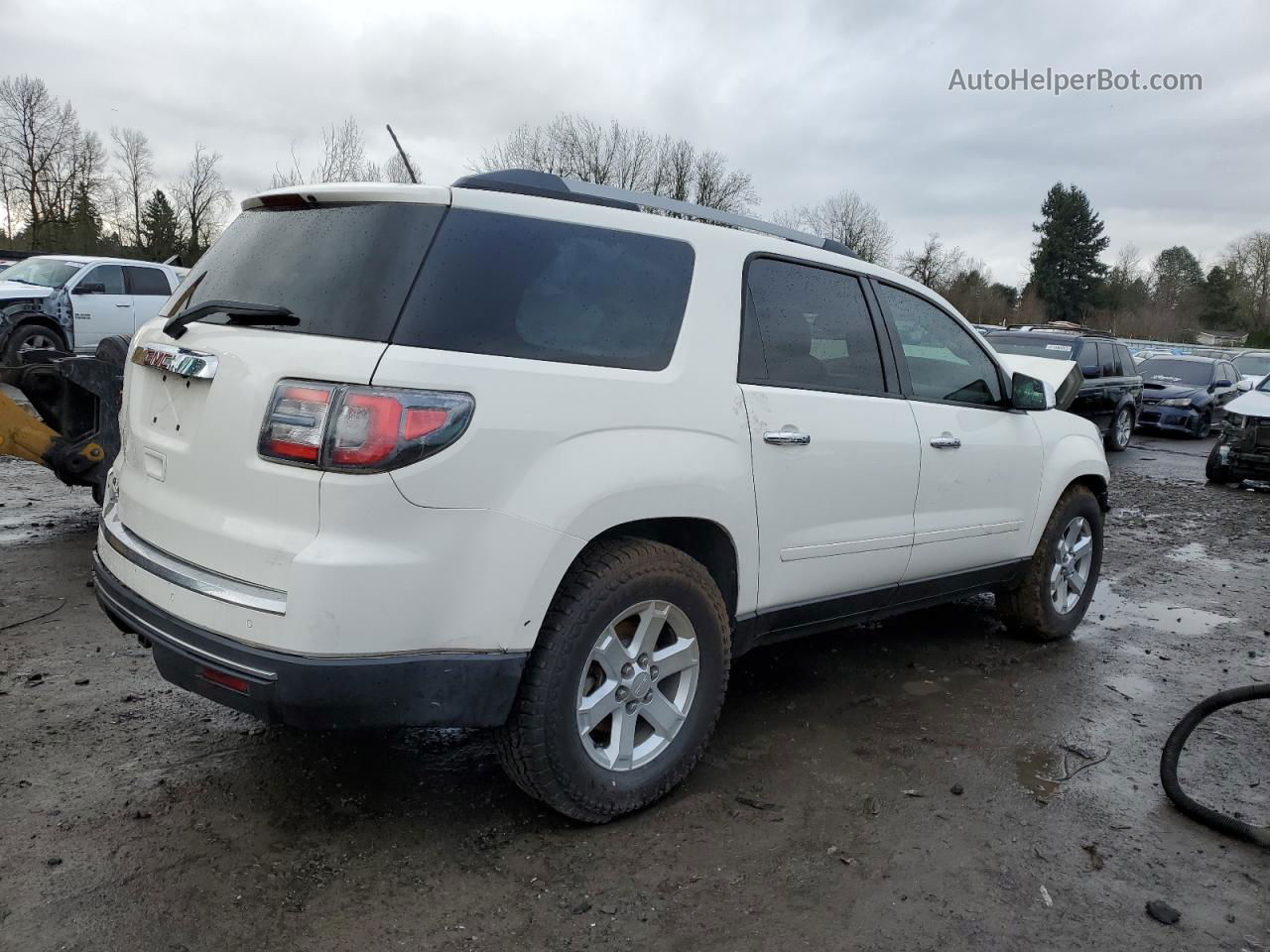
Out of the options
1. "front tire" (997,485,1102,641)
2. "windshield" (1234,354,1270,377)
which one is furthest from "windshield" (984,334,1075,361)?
"windshield" (1234,354,1270,377)

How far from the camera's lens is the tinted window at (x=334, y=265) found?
2564 millimetres

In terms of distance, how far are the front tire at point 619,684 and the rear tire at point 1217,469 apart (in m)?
11.2

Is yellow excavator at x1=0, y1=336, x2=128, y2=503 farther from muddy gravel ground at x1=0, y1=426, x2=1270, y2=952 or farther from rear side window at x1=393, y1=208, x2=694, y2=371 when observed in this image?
rear side window at x1=393, y1=208, x2=694, y2=371

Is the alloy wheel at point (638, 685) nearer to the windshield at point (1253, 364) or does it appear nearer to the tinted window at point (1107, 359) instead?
the tinted window at point (1107, 359)

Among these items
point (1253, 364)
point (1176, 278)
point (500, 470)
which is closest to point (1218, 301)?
point (1176, 278)

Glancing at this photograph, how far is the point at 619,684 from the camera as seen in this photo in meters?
2.93

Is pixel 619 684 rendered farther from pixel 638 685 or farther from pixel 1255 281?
pixel 1255 281

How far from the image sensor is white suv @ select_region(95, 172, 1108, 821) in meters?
2.44

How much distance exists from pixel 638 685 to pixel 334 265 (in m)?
1.51

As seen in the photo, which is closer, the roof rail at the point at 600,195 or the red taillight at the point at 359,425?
the red taillight at the point at 359,425

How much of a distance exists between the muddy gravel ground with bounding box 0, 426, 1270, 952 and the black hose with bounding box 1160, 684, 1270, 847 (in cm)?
5

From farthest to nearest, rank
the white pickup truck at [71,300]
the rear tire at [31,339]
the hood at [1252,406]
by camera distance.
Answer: the white pickup truck at [71,300] < the rear tire at [31,339] < the hood at [1252,406]

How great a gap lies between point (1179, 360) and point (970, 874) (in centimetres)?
2067

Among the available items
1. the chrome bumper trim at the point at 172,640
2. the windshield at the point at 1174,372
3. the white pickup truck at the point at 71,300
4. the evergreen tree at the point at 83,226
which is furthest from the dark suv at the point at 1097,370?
the evergreen tree at the point at 83,226
